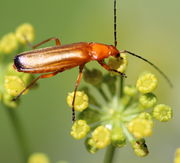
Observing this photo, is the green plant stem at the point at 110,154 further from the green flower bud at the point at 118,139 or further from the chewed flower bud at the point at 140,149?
the chewed flower bud at the point at 140,149

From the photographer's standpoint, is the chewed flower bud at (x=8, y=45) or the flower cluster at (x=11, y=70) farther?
the chewed flower bud at (x=8, y=45)

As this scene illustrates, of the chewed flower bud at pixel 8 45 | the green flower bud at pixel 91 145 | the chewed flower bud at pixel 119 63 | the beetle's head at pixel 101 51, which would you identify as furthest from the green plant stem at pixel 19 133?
the chewed flower bud at pixel 119 63

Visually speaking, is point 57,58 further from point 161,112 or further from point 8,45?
point 161,112

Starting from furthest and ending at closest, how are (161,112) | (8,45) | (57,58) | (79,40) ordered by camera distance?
(79,40) < (8,45) < (57,58) < (161,112)

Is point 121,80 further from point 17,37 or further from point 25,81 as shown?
point 17,37

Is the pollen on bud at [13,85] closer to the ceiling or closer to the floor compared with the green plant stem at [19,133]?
closer to the ceiling

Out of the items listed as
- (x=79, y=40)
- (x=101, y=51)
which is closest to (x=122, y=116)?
(x=101, y=51)
